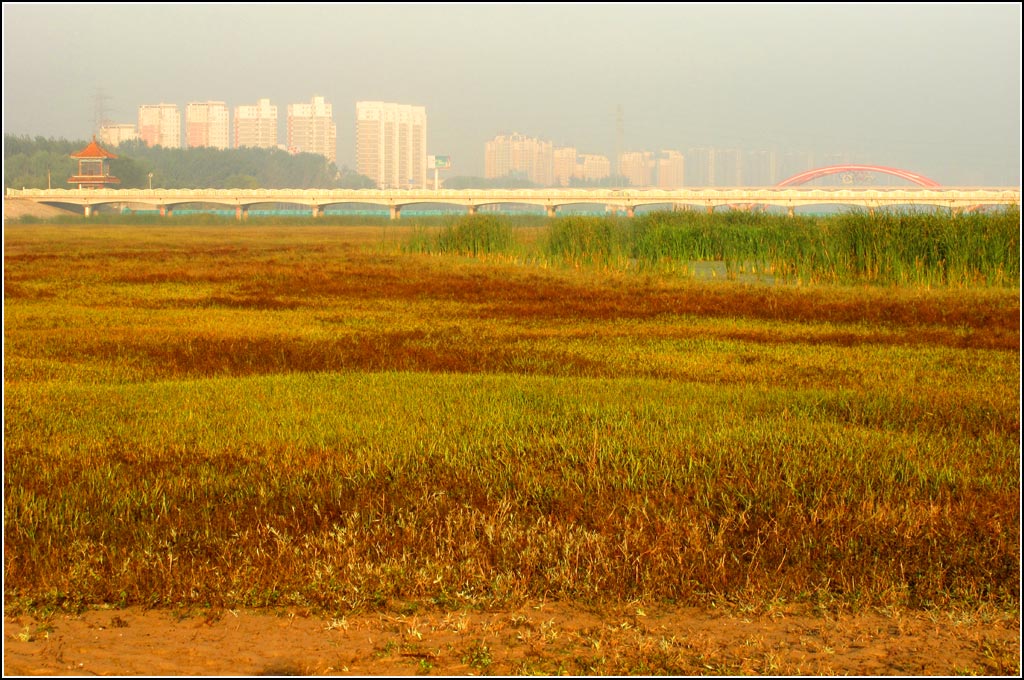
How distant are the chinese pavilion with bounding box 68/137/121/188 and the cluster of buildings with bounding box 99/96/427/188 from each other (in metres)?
68.3

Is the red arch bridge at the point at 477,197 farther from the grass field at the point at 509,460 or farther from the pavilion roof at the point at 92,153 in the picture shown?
the grass field at the point at 509,460

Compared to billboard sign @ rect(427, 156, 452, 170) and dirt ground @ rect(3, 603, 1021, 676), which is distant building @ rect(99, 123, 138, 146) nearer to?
billboard sign @ rect(427, 156, 452, 170)

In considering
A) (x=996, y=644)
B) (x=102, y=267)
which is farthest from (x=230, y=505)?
(x=102, y=267)

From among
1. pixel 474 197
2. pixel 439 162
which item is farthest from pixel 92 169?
pixel 439 162

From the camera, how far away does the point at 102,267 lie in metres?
24.1

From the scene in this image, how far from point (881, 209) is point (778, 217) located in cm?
564

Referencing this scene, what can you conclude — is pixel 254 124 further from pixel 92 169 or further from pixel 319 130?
pixel 92 169

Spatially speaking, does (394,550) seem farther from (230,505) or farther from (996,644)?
(996,644)

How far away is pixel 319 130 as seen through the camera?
176125 millimetres

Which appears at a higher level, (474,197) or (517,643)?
(474,197)

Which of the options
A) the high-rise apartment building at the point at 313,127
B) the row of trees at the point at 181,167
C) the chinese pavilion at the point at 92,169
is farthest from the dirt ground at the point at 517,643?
the high-rise apartment building at the point at 313,127

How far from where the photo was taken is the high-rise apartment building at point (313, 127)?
175 metres

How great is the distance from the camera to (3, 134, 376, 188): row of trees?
98312 mm

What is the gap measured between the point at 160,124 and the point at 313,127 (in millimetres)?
23422
